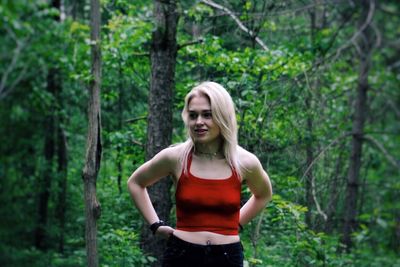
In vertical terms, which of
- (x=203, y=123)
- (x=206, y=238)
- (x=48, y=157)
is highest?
(x=203, y=123)

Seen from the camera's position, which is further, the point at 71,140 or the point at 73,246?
the point at 71,140

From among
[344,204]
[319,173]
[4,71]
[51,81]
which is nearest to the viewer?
[319,173]

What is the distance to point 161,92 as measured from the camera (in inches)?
281

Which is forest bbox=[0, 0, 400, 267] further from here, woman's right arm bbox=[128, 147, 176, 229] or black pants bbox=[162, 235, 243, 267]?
black pants bbox=[162, 235, 243, 267]

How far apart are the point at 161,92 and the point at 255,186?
10.1ft

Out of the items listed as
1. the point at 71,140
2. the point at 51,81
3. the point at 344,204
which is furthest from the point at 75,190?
the point at 344,204

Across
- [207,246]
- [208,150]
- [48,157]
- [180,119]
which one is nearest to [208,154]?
[208,150]

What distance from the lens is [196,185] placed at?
3.87 metres

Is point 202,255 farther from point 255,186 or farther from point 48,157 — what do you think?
point 48,157

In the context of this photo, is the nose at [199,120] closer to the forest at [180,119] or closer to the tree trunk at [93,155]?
the forest at [180,119]

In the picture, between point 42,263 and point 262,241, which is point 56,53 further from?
point 262,241

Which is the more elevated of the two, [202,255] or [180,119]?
[180,119]

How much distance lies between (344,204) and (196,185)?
24.3ft

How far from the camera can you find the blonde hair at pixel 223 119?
3971mm
